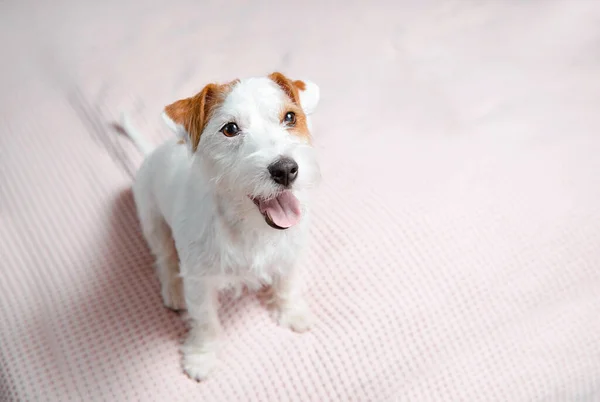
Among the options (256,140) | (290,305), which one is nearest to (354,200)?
(290,305)

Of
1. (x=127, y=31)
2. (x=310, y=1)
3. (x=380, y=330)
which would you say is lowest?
(x=380, y=330)

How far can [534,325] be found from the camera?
1380 millimetres

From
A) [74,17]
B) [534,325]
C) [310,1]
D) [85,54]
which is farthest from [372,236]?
[74,17]

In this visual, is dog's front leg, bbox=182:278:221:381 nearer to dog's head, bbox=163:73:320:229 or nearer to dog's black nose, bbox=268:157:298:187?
dog's head, bbox=163:73:320:229

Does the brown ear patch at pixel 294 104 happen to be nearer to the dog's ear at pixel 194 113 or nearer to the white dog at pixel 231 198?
the white dog at pixel 231 198

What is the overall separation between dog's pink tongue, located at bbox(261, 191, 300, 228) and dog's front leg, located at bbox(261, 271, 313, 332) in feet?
1.04

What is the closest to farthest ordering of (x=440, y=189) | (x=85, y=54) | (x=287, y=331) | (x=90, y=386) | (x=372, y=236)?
(x=90, y=386) < (x=287, y=331) < (x=372, y=236) < (x=440, y=189) < (x=85, y=54)

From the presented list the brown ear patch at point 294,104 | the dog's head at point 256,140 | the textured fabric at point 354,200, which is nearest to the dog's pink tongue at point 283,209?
the dog's head at point 256,140

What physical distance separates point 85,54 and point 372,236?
4.62ft

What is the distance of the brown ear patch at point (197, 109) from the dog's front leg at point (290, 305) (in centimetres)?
46

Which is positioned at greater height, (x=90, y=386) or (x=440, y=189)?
(x=90, y=386)

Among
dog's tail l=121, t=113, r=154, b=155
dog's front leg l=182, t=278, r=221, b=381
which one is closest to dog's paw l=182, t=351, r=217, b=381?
dog's front leg l=182, t=278, r=221, b=381

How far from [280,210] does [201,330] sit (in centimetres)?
45

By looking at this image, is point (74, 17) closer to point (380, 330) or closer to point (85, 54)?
point (85, 54)
